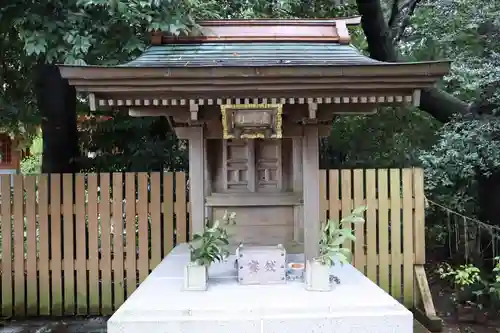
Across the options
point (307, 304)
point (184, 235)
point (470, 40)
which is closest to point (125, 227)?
point (184, 235)

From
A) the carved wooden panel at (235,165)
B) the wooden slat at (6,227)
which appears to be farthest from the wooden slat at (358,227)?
the wooden slat at (6,227)

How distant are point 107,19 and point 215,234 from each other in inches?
110

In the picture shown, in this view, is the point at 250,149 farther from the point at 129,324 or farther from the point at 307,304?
the point at 129,324

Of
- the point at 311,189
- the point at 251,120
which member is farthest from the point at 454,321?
the point at 251,120

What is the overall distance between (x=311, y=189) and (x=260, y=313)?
168cm

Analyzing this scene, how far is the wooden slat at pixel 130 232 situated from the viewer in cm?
561

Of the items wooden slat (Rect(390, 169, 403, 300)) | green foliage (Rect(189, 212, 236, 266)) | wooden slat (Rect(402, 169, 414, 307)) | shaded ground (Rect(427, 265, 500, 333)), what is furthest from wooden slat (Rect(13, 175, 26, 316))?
shaded ground (Rect(427, 265, 500, 333))

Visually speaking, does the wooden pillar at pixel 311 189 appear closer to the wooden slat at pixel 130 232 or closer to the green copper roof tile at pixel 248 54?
the green copper roof tile at pixel 248 54

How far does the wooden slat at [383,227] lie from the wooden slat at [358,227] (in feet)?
0.72

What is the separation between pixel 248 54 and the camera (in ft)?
14.7

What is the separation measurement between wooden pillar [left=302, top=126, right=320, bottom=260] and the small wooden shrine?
0.4 inches

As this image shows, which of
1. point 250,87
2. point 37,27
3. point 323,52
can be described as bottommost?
point 250,87

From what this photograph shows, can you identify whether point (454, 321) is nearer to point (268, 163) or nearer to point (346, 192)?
point (346, 192)

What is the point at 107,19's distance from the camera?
16.1 feet
